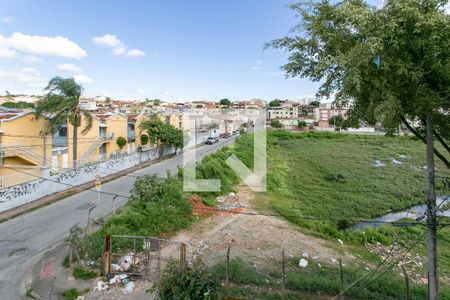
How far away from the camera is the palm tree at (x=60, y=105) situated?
780 inches

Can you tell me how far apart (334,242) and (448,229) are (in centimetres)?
713

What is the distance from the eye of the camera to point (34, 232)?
507 inches

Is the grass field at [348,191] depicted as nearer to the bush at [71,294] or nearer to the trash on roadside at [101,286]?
the trash on roadside at [101,286]

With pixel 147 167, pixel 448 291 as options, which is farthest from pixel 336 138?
pixel 448 291

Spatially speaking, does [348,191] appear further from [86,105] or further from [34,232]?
[86,105]

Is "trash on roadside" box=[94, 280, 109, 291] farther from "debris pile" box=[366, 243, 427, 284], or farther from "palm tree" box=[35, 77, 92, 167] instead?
"palm tree" box=[35, 77, 92, 167]

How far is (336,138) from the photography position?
192ft

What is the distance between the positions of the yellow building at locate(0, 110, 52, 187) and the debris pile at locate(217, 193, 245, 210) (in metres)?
10.3

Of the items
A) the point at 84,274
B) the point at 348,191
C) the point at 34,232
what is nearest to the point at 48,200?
the point at 34,232

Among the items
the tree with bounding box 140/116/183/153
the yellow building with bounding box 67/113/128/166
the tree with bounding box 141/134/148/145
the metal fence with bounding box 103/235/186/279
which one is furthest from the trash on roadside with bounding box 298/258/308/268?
the tree with bounding box 141/134/148/145

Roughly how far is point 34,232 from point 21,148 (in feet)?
26.3

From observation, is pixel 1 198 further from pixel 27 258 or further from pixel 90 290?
pixel 90 290

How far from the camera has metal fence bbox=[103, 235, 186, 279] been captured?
925 centimetres

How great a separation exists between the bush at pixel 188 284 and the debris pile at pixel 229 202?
10.2m
